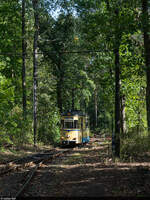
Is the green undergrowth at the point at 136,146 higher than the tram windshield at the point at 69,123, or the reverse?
the tram windshield at the point at 69,123

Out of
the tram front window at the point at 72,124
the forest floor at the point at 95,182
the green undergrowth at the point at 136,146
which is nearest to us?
the forest floor at the point at 95,182

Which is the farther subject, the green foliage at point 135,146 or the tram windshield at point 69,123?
the tram windshield at point 69,123

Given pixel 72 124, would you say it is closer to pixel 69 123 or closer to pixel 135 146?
pixel 69 123

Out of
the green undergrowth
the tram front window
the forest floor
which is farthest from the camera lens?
the tram front window

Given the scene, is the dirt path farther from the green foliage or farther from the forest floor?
the green foliage

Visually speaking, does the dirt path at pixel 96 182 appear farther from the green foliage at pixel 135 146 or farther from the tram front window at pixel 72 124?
the tram front window at pixel 72 124

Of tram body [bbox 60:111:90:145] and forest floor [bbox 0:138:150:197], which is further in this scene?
tram body [bbox 60:111:90:145]

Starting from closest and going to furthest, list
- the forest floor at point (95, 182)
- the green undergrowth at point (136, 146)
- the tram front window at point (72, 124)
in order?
the forest floor at point (95, 182) < the green undergrowth at point (136, 146) < the tram front window at point (72, 124)

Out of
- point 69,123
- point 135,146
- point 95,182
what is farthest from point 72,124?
point 95,182

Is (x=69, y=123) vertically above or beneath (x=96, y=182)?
above

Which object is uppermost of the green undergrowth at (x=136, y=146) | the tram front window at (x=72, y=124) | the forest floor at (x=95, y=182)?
the tram front window at (x=72, y=124)

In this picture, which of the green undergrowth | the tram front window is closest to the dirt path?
the green undergrowth

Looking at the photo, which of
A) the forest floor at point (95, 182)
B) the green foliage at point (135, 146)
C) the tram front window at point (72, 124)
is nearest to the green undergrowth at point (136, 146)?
the green foliage at point (135, 146)

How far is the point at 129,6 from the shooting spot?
13.2m
